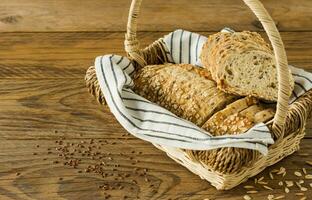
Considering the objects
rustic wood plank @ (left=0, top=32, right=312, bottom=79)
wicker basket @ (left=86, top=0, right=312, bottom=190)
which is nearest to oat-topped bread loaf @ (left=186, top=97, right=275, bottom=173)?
wicker basket @ (left=86, top=0, right=312, bottom=190)

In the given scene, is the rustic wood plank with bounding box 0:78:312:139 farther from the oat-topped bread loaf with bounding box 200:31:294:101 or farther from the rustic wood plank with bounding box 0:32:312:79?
the oat-topped bread loaf with bounding box 200:31:294:101

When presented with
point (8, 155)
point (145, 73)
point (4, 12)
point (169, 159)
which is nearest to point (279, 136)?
point (169, 159)

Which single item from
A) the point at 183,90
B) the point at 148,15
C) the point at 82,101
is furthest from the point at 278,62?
the point at 148,15

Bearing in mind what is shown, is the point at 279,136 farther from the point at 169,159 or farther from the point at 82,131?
the point at 82,131

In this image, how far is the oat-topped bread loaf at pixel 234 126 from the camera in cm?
112

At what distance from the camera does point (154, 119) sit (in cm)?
123

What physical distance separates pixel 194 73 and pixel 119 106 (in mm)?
213

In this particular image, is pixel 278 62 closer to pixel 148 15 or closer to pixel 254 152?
pixel 254 152

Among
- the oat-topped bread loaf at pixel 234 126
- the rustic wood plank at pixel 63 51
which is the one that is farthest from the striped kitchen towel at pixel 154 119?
the rustic wood plank at pixel 63 51

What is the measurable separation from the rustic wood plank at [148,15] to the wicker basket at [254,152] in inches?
22.2

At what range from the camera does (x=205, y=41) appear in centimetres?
152

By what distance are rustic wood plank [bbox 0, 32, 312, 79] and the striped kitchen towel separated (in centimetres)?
33

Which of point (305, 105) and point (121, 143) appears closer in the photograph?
point (305, 105)

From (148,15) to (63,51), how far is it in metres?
0.36
